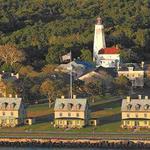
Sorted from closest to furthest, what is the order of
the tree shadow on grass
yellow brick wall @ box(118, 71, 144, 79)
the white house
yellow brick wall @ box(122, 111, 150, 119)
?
1. yellow brick wall @ box(122, 111, 150, 119)
2. the tree shadow on grass
3. yellow brick wall @ box(118, 71, 144, 79)
4. the white house

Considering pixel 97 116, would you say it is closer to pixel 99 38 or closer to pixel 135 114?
pixel 135 114

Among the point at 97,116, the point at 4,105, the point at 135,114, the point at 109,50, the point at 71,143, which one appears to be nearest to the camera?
the point at 71,143

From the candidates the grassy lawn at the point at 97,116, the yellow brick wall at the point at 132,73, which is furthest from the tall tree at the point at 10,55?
the grassy lawn at the point at 97,116

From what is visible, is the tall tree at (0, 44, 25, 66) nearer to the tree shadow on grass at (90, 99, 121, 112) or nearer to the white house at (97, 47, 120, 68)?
the white house at (97, 47, 120, 68)

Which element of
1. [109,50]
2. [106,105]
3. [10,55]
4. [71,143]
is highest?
[109,50]

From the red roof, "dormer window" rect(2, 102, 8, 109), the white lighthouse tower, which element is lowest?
"dormer window" rect(2, 102, 8, 109)

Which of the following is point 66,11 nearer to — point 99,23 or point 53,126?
point 99,23

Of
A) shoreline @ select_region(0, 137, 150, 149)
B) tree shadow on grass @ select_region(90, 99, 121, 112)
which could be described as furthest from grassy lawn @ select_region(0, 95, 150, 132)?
shoreline @ select_region(0, 137, 150, 149)

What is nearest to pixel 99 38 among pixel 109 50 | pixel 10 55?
pixel 109 50
